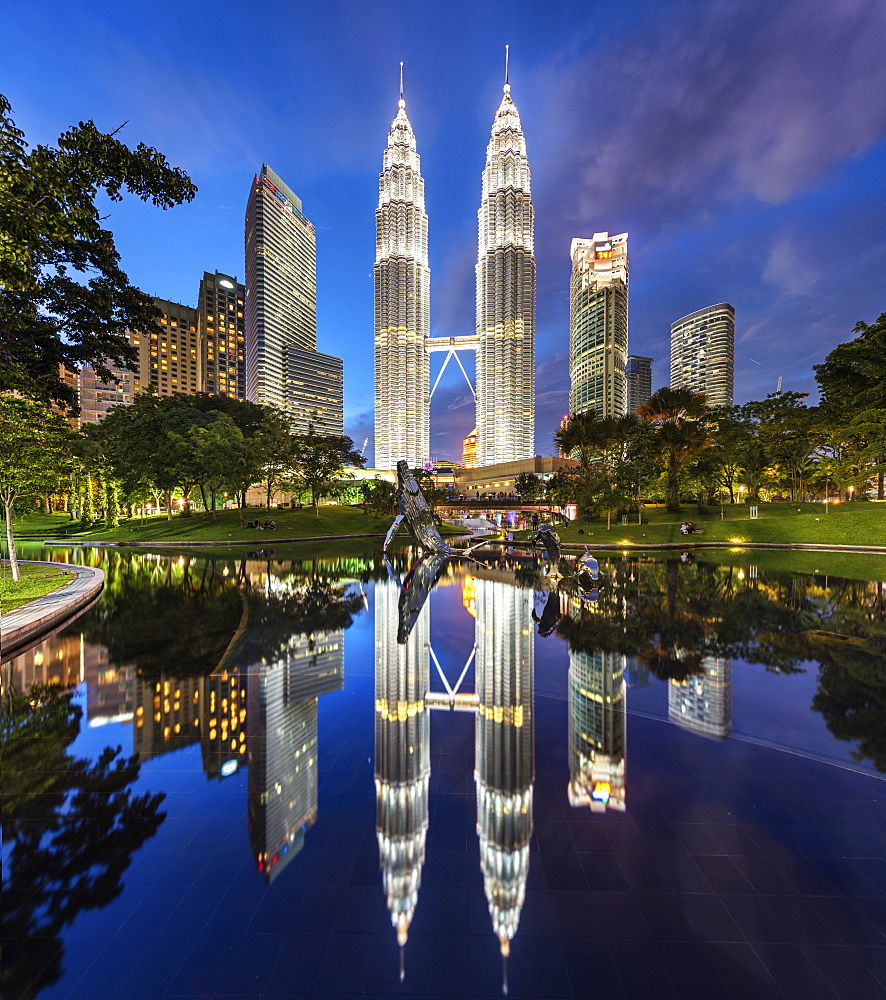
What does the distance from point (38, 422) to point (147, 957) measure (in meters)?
18.8

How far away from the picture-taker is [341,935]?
A: 3.64 meters

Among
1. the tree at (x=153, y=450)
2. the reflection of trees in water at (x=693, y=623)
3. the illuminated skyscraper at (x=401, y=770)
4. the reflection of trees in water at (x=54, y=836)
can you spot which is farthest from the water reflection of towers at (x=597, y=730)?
the tree at (x=153, y=450)

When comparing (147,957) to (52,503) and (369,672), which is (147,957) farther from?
(52,503)

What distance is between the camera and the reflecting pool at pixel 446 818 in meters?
3.40

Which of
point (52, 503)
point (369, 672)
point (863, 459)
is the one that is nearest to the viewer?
point (369, 672)

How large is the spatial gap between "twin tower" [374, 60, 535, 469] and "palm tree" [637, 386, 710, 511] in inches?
3400

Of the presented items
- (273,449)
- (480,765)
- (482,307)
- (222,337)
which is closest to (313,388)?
(222,337)

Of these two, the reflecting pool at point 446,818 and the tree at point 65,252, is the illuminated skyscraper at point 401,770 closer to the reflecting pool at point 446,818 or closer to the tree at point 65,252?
the reflecting pool at point 446,818

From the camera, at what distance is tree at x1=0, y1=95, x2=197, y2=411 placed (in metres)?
9.27

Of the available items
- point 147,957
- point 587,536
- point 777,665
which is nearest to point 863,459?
point 587,536

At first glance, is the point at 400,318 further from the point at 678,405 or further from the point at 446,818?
the point at 446,818

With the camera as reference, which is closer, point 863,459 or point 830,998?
point 830,998

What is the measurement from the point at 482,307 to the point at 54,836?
6190 inches

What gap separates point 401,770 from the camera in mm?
6074
